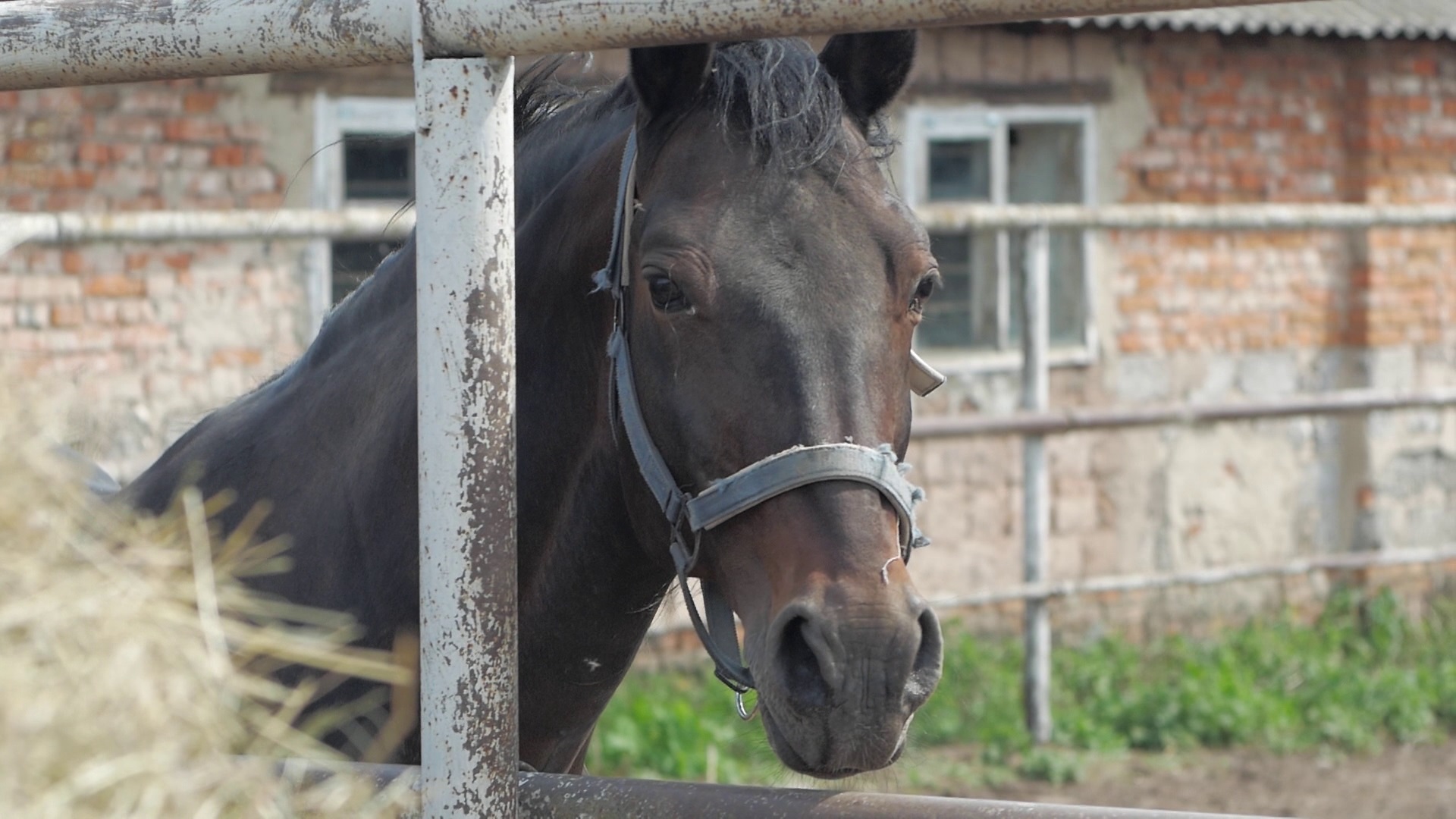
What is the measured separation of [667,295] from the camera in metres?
1.66

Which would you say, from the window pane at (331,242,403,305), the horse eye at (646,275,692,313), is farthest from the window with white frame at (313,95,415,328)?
the horse eye at (646,275,692,313)

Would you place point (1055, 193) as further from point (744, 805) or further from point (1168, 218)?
point (744, 805)

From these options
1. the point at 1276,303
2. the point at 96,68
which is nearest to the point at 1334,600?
the point at 1276,303

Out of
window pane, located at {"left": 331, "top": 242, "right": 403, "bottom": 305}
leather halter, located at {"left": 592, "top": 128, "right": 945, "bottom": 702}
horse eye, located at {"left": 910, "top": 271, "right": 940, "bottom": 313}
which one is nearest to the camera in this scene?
leather halter, located at {"left": 592, "top": 128, "right": 945, "bottom": 702}

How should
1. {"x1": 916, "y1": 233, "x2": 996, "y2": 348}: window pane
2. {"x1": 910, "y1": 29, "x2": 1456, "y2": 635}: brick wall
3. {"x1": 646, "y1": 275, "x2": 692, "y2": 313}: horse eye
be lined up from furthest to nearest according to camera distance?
{"x1": 916, "y1": 233, "x2": 996, "y2": 348}: window pane → {"x1": 910, "y1": 29, "x2": 1456, "y2": 635}: brick wall → {"x1": 646, "y1": 275, "x2": 692, "y2": 313}: horse eye

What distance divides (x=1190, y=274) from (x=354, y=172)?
4053 millimetres

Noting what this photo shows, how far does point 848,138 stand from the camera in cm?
174

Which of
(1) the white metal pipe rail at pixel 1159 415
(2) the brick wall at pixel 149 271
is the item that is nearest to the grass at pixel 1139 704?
(1) the white metal pipe rail at pixel 1159 415

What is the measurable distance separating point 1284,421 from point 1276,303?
607mm

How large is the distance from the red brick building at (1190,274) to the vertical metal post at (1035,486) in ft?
3.19

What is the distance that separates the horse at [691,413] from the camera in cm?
148

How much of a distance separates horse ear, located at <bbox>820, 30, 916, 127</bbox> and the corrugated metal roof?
16.1ft

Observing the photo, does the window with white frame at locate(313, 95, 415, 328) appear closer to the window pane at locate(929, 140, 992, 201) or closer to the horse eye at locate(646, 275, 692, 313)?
the window pane at locate(929, 140, 992, 201)

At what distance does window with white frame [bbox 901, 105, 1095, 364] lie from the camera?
274 inches
